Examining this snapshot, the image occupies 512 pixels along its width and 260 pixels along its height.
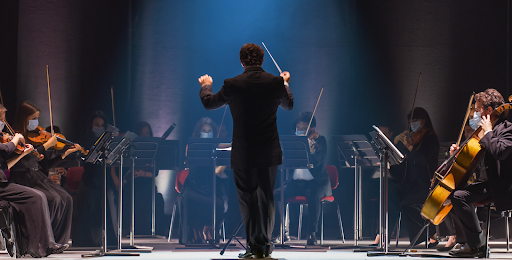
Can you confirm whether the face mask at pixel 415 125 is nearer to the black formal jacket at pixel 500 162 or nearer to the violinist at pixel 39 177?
the black formal jacket at pixel 500 162

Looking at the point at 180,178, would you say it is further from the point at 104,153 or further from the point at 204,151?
the point at 104,153

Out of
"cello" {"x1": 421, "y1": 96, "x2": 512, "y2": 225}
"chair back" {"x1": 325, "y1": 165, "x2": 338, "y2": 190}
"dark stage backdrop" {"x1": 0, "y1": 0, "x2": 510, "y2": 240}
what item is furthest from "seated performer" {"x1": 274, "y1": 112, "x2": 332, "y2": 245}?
"cello" {"x1": 421, "y1": 96, "x2": 512, "y2": 225}

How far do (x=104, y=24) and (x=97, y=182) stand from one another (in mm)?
1934

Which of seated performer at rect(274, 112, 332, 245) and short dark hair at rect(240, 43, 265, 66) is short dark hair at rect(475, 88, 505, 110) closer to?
short dark hair at rect(240, 43, 265, 66)

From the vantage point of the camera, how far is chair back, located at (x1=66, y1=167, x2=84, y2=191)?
4.89 meters

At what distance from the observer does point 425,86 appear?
18.8ft

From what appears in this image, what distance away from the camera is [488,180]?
3.45 meters

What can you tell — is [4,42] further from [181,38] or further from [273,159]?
[273,159]

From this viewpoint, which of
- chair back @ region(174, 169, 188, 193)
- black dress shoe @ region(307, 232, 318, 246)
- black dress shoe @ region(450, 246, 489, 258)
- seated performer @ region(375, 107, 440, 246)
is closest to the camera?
black dress shoe @ region(450, 246, 489, 258)

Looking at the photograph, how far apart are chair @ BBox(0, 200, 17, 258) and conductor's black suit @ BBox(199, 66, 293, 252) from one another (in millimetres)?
1727

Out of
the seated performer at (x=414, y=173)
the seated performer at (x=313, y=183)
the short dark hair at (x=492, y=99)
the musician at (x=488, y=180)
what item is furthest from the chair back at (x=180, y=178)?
the short dark hair at (x=492, y=99)

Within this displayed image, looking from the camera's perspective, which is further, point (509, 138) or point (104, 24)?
point (104, 24)

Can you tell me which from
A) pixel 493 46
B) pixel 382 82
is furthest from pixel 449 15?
pixel 382 82

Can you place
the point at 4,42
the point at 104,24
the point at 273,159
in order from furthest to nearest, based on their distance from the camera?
the point at 104,24 < the point at 4,42 < the point at 273,159
